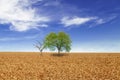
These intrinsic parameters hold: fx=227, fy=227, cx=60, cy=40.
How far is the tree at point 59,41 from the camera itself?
269 feet

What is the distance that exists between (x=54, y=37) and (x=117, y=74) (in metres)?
59.7

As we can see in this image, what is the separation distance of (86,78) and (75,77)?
113cm

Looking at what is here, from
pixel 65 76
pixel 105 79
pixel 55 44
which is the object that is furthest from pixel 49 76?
pixel 55 44

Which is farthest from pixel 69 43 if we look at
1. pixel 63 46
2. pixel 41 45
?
pixel 41 45

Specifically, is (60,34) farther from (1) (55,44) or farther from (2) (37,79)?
(2) (37,79)

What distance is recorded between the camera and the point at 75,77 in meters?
22.4

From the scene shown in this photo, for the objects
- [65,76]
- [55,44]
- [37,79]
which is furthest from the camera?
[55,44]

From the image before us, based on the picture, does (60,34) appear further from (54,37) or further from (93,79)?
(93,79)

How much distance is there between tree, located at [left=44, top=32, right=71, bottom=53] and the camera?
82000mm

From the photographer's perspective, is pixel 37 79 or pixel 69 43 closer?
pixel 37 79

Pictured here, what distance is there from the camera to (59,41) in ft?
269

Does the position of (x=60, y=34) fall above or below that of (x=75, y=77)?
above

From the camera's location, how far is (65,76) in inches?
900

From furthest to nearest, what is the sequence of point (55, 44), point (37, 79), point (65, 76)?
1. point (55, 44)
2. point (65, 76)
3. point (37, 79)
